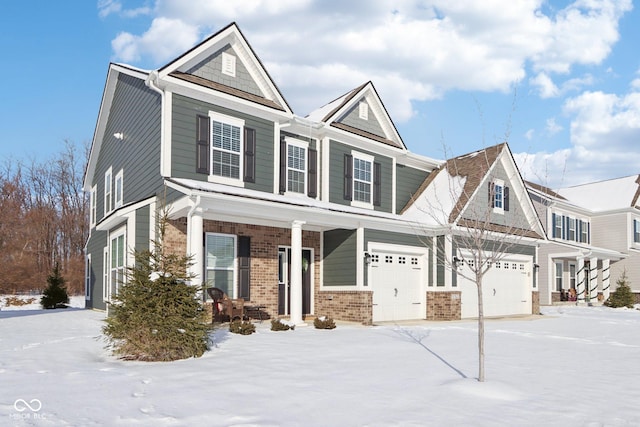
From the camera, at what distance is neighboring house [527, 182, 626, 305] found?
1101 inches

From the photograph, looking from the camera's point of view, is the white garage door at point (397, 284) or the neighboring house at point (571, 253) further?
the neighboring house at point (571, 253)

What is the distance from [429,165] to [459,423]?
53.9 feet

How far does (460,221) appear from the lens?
1783 centimetres

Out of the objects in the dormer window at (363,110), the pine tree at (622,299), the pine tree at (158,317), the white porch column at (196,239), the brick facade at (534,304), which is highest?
the dormer window at (363,110)

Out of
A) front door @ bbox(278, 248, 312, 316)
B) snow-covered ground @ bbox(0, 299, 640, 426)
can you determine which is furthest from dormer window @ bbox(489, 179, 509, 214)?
snow-covered ground @ bbox(0, 299, 640, 426)

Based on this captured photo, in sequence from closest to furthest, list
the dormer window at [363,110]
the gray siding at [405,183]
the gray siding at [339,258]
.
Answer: the gray siding at [339,258]
the dormer window at [363,110]
the gray siding at [405,183]

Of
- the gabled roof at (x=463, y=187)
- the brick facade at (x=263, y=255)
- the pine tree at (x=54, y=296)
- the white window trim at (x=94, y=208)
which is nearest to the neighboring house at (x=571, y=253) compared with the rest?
the gabled roof at (x=463, y=187)

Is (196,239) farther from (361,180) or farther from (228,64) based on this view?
(361,180)

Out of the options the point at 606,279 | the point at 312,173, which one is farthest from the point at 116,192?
the point at 606,279

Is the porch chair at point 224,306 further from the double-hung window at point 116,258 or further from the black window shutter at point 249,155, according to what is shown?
the double-hung window at point 116,258

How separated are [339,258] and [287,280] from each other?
1799mm

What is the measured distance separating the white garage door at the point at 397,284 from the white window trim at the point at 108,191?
10235 millimetres

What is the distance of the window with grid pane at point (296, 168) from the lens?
16125 millimetres

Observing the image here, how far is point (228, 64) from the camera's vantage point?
14.8 meters
